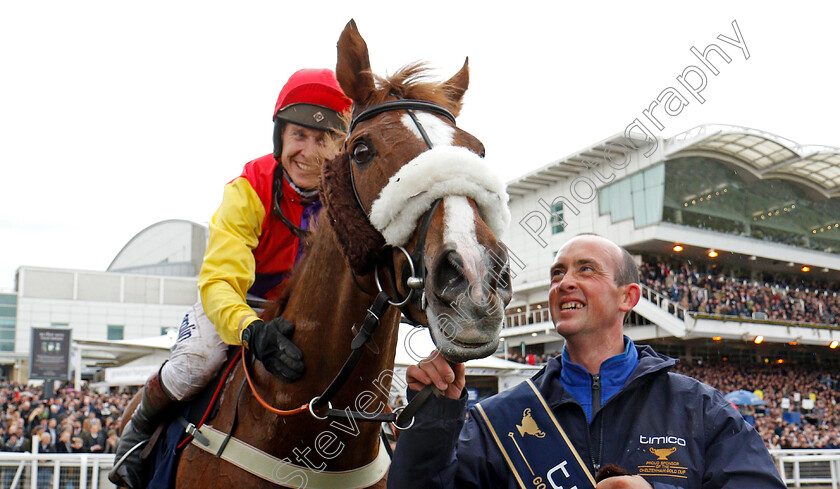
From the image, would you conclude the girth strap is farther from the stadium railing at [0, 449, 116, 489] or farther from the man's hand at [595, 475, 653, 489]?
the stadium railing at [0, 449, 116, 489]

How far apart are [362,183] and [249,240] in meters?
0.84

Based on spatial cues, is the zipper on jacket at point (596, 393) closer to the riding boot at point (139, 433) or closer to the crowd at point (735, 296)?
the riding boot at point (139, 433)

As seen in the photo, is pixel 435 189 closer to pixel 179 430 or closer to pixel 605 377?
pixel 605 377

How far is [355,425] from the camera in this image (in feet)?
6.31

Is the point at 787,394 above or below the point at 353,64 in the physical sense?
below

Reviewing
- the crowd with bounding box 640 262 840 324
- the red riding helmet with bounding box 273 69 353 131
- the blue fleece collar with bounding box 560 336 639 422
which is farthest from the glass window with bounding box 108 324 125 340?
the blue fleece collar with bounding box 560 336 639 422

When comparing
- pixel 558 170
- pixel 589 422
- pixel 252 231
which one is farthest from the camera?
pixel 558 170

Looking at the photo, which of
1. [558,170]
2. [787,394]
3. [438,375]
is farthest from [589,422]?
[787,394]

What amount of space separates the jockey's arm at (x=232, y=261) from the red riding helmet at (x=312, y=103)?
31cm

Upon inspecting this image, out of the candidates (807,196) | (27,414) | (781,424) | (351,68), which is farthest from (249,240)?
(807,196)

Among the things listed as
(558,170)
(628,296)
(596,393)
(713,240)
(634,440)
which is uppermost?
(558,170)

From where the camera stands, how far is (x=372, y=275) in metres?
1.74

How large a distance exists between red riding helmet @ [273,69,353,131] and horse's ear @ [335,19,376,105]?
51 centimetres

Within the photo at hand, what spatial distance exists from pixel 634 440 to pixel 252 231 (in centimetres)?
149
